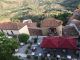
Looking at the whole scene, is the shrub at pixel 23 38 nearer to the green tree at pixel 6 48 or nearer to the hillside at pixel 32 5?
the green tree at pixel 6 48

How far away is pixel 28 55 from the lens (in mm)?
31141

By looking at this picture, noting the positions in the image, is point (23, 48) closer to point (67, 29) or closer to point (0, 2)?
point (67, 29)

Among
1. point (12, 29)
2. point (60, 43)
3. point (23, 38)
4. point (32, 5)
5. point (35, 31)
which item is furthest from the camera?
point (32, 5)

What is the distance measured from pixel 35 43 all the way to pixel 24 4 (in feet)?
196

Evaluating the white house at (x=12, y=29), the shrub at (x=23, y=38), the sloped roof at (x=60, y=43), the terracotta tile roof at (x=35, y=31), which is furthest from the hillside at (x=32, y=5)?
the sloped roof at (x=60, y=43)

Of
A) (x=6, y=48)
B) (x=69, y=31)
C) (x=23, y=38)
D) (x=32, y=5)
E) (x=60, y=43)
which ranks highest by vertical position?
(x=6, y=48)

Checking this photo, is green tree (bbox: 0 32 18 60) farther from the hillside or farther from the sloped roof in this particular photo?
the hillside

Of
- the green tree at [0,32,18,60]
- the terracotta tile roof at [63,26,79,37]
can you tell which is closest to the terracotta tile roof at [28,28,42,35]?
the terracotta tile roof at [63,26,79,37]

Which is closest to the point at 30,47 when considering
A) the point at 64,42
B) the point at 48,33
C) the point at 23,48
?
the point at 23,48

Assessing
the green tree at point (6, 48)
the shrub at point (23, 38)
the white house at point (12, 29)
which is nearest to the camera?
the green tree at point (6, 48)

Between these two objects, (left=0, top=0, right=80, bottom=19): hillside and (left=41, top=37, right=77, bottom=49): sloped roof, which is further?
(left=0, top=0, right=80, bottom=19): hillside

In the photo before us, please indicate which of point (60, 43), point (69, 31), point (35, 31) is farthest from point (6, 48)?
point (35, 31)

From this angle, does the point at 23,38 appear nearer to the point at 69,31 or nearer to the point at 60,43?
the point at 60,43

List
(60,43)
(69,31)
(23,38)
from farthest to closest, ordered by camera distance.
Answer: (69,31)
(23,38)
(60,43)
